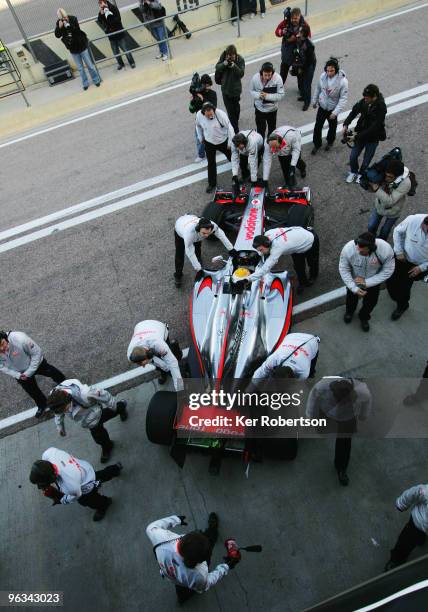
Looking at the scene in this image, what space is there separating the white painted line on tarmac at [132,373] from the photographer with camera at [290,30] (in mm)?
4865

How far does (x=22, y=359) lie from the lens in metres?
5.03

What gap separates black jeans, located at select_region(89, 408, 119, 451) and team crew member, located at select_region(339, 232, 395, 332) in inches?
117

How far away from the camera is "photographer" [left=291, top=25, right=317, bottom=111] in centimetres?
801

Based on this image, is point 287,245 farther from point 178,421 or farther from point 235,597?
point 235,597

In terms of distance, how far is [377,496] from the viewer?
173 inches

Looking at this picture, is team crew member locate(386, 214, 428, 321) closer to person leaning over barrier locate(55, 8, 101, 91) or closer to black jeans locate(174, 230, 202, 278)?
black jeans locate(174, 230, 202, 278)

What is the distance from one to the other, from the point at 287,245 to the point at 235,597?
3.58 meters

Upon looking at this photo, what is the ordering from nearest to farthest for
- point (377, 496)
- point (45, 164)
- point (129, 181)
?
point (377, 496)
point (129, 181)
point (45, 164)

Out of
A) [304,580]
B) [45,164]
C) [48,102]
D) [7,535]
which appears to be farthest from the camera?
[48,102]

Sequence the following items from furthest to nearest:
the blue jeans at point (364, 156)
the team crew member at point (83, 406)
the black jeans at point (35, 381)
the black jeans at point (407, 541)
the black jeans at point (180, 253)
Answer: the blue jeans at point (364, 156) < the black jeans at point (180, 253) < the black jeans at point (35, 381) < the team crew member at point (83, 406) < the black jeans at point (407, 541)

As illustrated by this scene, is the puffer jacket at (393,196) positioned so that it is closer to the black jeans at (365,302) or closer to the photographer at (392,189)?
the photographer at (392,189)

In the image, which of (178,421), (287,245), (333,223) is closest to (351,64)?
(333,223)

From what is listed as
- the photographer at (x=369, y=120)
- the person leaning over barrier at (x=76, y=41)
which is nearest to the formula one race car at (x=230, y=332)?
the photographer at (x=369, y=120)

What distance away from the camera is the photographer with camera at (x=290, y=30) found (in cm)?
785
